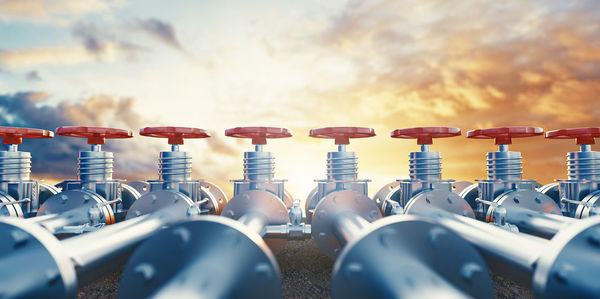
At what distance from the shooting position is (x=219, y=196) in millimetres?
5070

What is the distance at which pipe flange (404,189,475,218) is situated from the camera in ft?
10.9

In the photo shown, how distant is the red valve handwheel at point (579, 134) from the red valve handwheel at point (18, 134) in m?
6.23

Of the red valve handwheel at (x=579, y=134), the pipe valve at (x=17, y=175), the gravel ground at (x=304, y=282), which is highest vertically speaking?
the red valve handwheel at (x=579, y=134)

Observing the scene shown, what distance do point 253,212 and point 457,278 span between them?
1.95m

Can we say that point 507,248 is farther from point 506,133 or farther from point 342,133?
point 506,133

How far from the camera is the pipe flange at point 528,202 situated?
11.4ft

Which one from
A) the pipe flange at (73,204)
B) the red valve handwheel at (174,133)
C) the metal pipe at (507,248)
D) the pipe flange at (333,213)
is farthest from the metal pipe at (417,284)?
the pipe flange at (73,204)

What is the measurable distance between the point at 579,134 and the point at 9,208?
6222 millimetres

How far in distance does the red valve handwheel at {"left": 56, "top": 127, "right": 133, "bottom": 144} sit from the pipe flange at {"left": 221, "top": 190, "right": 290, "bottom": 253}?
1.94 meters

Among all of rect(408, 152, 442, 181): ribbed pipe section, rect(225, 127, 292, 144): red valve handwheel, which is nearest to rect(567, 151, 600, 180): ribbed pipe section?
rect(408, 152, 442, 181): ribbed pipe section

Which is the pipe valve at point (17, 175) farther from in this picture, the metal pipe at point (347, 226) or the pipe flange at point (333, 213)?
the metal pipe at point (347, 226)

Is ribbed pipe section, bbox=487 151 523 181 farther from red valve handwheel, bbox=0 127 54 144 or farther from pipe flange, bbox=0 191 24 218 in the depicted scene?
red valve handwheel, bbox=0 127 54 144

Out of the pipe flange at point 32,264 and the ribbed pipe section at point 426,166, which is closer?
the pipe flange at point 32,264

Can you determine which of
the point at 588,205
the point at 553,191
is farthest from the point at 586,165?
the point at 588,205
